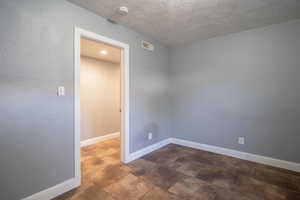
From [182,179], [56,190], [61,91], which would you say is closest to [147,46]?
[61,91]

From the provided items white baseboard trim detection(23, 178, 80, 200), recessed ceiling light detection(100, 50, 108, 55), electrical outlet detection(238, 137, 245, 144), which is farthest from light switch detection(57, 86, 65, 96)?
electrical outlet detection(238, 137, 245, 144)

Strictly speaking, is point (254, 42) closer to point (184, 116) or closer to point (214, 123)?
point (214, 123)

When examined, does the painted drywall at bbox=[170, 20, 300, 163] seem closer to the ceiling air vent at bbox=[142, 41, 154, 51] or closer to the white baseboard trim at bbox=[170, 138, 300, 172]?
the white baseboard trim at bbox=[170, 138, 300, 172]

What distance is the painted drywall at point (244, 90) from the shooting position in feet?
7.72

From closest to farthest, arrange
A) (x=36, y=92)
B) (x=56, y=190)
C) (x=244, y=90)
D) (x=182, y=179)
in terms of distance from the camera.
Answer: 1. (x=36, y=92)
2. (x=56, y=190)
3. (x=182, y=179)
4. (x=244, y=90)

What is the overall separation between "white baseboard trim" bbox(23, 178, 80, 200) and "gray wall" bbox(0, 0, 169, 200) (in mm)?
48

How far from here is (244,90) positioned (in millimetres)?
2721

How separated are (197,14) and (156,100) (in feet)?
5.91

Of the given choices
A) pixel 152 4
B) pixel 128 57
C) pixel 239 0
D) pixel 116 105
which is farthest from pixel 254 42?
pixel 116 105

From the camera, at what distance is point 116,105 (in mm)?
4504

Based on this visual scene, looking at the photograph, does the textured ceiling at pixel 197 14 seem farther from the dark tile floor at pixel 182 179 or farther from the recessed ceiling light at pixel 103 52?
the dark tile floor at pixel 182 179

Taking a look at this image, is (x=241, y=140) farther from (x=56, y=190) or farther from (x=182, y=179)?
(x=56, y=190)

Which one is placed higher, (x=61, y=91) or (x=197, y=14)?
(x=197, y=14)

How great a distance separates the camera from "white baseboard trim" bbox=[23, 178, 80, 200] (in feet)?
5.34
